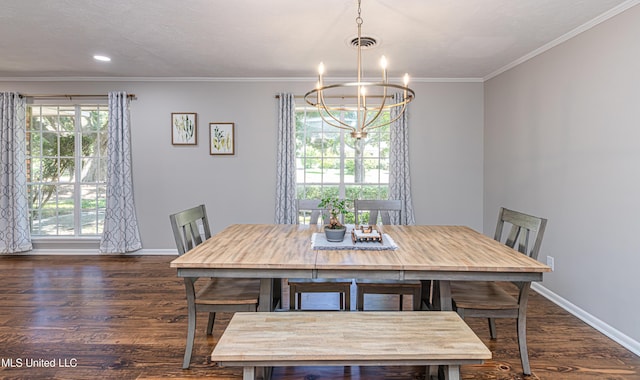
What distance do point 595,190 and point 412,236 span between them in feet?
5.07

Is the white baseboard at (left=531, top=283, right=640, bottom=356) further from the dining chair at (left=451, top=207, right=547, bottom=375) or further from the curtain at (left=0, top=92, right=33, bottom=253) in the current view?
the curtain at (left=0, top=92, right=33, bottom=253)

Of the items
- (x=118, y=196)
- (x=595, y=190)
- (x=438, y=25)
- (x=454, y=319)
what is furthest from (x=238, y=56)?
(x=595, y=190)

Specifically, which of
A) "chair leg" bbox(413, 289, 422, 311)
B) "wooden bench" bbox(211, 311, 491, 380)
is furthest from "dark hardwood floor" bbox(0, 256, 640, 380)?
"wooden bench" bbox(211, 311, 491, 380)

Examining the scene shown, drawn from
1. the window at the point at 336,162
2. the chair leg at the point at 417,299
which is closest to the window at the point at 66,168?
the window at the point at 336,162

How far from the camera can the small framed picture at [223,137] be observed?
A: 4.46m

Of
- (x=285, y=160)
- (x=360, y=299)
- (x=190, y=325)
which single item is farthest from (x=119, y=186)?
(x=360, y=299)

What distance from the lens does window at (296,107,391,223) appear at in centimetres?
449

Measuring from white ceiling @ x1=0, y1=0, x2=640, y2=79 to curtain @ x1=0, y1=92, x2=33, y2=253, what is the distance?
19.4 inches

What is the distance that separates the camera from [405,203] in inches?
170

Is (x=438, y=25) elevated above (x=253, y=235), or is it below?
above

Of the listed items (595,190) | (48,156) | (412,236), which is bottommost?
(412,236)

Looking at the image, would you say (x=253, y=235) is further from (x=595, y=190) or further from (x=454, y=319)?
(x=595, y=190)

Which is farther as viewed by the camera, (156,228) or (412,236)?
(156,228)

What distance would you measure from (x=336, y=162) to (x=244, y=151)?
4.13 ft
